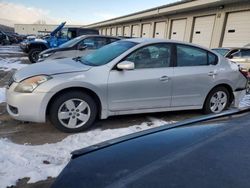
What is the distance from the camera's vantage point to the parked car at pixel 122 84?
13.4 ft

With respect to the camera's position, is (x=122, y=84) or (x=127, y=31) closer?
(x=122, y=84)

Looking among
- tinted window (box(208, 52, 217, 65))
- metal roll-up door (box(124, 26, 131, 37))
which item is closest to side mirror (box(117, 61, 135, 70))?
tinted window (box(208, 52, 217, 65))

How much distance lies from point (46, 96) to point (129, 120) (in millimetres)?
1733

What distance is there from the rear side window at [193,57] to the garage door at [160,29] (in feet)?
59.5

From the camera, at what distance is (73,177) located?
4.97 feet

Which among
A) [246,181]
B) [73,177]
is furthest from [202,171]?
[73,177]

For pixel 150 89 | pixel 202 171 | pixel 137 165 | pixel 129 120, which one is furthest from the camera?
pixel 129 120

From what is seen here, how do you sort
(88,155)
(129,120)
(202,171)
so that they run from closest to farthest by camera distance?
1. (202,171)
2. (88,155)
3. (129,120)

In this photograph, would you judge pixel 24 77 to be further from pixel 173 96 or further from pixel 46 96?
pixel 173 96

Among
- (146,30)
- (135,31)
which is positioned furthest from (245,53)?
(135,31)

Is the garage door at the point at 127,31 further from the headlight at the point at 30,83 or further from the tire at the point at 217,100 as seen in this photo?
the headlight at the point at 30,83

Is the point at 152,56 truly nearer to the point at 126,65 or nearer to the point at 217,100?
the point at 126,65

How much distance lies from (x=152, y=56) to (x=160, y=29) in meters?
19.9

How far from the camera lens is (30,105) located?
13.3 ft
